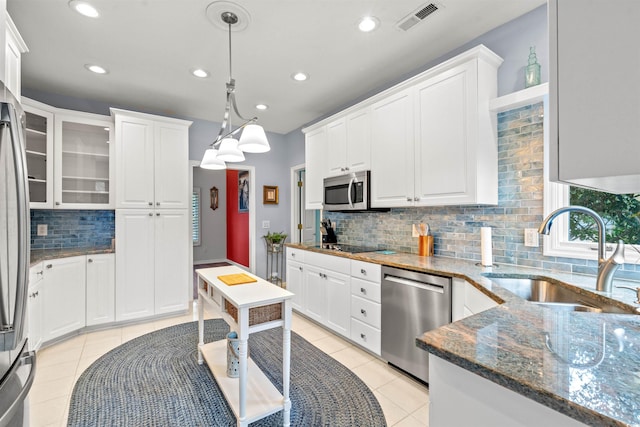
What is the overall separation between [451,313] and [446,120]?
145 cm

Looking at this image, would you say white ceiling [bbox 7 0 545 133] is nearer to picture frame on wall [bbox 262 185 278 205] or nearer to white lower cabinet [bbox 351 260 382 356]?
picture frame on wall [bbox 262 185 278 205]

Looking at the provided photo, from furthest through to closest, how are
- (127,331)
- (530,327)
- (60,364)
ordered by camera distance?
1. (127,331)
2. (60,364)
3. (530,327)

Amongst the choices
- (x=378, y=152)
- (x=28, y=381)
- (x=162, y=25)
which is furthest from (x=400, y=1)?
(x=28, y=381)

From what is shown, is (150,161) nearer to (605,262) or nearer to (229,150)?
(229,150)

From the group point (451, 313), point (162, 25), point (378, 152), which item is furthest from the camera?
point (378, 152)

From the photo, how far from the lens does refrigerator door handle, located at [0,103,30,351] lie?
1.05 m

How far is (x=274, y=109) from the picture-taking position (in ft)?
13.2

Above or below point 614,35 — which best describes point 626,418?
below

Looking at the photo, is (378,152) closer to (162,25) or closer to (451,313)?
(451,313)

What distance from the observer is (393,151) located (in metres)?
2.80

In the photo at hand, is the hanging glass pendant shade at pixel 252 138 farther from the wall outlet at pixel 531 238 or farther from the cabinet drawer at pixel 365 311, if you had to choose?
the wall outlet at pixel 531 238

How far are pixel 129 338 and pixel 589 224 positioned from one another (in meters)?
4.09

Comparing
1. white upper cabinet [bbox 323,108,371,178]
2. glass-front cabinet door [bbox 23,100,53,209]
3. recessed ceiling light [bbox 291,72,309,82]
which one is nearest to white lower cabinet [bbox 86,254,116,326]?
glass-front cabinet door [bbox 23,100,53,209]

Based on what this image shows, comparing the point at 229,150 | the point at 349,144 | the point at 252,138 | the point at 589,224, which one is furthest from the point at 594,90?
the point at 349,144
